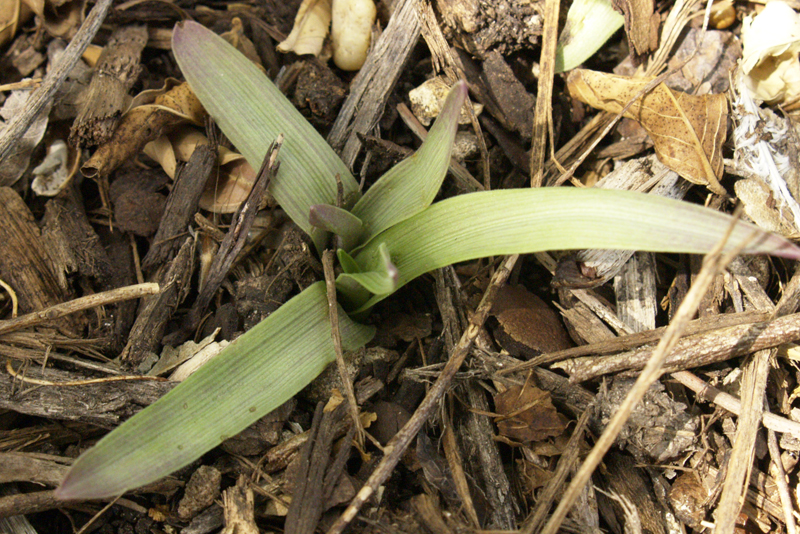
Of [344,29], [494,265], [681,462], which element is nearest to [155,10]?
[344,29]

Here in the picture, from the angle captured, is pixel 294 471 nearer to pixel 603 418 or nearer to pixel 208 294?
pixel 208 294

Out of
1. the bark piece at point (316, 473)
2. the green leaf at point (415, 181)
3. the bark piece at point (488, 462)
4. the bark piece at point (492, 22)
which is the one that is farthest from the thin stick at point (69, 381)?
the bark piece at point (492, 22)

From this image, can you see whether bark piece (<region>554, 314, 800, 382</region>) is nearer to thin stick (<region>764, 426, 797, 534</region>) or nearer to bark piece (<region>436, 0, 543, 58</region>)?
thin stick (<region>764, 426, 797, 534</region>)

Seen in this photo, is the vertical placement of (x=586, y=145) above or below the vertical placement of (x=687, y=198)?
above

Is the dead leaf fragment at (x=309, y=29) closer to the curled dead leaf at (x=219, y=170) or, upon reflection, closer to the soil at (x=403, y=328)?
the soil at (x=403, y=328)

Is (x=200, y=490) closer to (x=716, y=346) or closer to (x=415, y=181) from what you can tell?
(x=415, y=181)

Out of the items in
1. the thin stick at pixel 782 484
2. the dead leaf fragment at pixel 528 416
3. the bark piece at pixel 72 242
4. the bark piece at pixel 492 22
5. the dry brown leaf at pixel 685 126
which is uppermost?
the bark piece at pixel 492 22

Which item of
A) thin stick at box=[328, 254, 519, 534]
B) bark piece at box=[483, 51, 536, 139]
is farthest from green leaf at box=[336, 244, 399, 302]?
bark piece at box=[483, 51, 536, 139]
